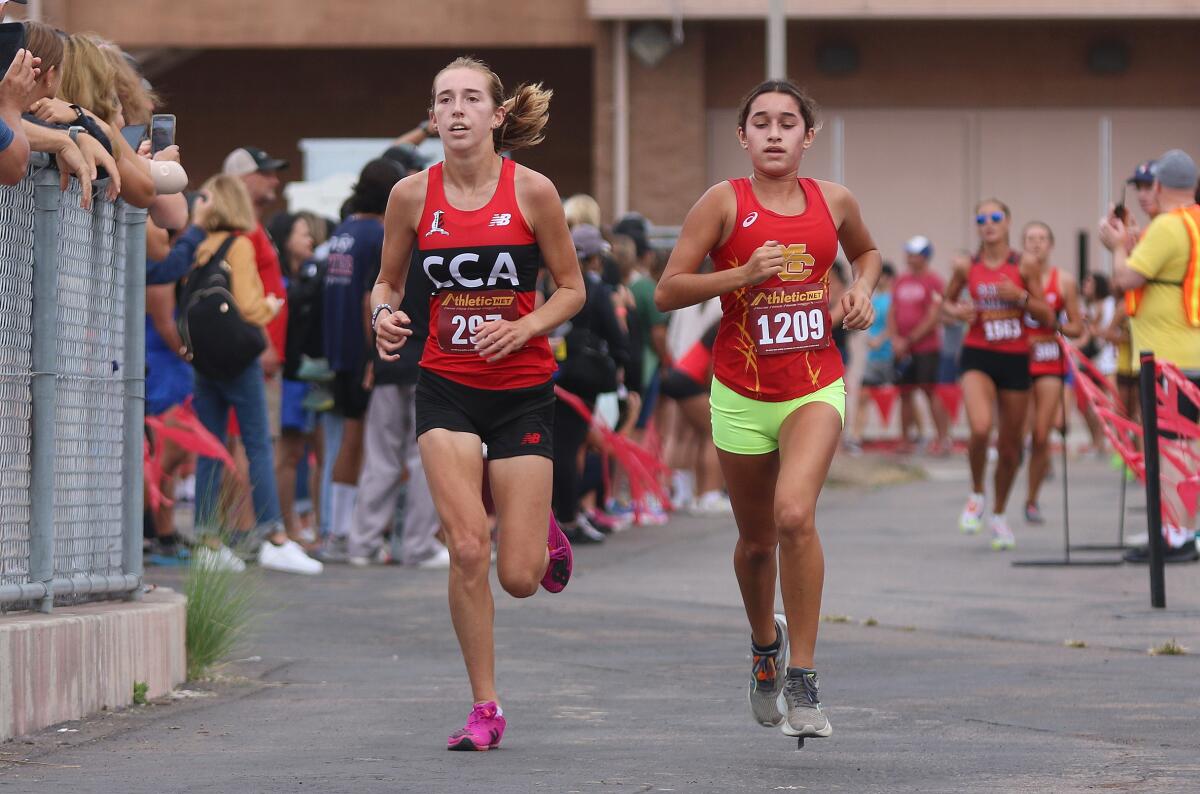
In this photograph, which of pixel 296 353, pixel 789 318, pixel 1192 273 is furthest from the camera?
pixel 296 353

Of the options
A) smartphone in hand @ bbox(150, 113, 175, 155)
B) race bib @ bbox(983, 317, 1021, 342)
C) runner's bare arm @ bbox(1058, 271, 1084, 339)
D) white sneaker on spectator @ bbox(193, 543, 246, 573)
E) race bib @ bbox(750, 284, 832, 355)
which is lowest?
white sneaker on spectator @ bbox(193, 543, 246, 573)

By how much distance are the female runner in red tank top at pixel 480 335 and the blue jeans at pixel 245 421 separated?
5.15 meters

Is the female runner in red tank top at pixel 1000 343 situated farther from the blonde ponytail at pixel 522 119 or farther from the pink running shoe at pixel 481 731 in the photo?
the pink running shoe at pixel 481 731

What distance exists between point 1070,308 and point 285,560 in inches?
223

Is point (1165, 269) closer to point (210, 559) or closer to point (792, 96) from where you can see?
point (792, 96)

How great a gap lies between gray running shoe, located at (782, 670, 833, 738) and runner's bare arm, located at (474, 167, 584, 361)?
52.2 inches

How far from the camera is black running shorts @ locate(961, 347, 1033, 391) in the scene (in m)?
14.2

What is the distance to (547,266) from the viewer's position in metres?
7.21

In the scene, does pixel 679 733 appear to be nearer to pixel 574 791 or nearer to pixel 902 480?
pixel 574 791

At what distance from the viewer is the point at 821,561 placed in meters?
7.01

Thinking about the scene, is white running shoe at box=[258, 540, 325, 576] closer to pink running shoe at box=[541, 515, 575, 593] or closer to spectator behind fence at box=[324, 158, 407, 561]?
spectator behind fence at box=[324, 158, 407, 561]

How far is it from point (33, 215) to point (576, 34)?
22176 mm

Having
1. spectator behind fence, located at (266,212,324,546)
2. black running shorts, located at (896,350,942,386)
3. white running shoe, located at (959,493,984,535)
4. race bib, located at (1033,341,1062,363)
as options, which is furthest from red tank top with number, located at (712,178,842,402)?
black running shorts, located at (896,350,942,386)

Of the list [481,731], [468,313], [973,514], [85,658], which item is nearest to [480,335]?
[468,313]
